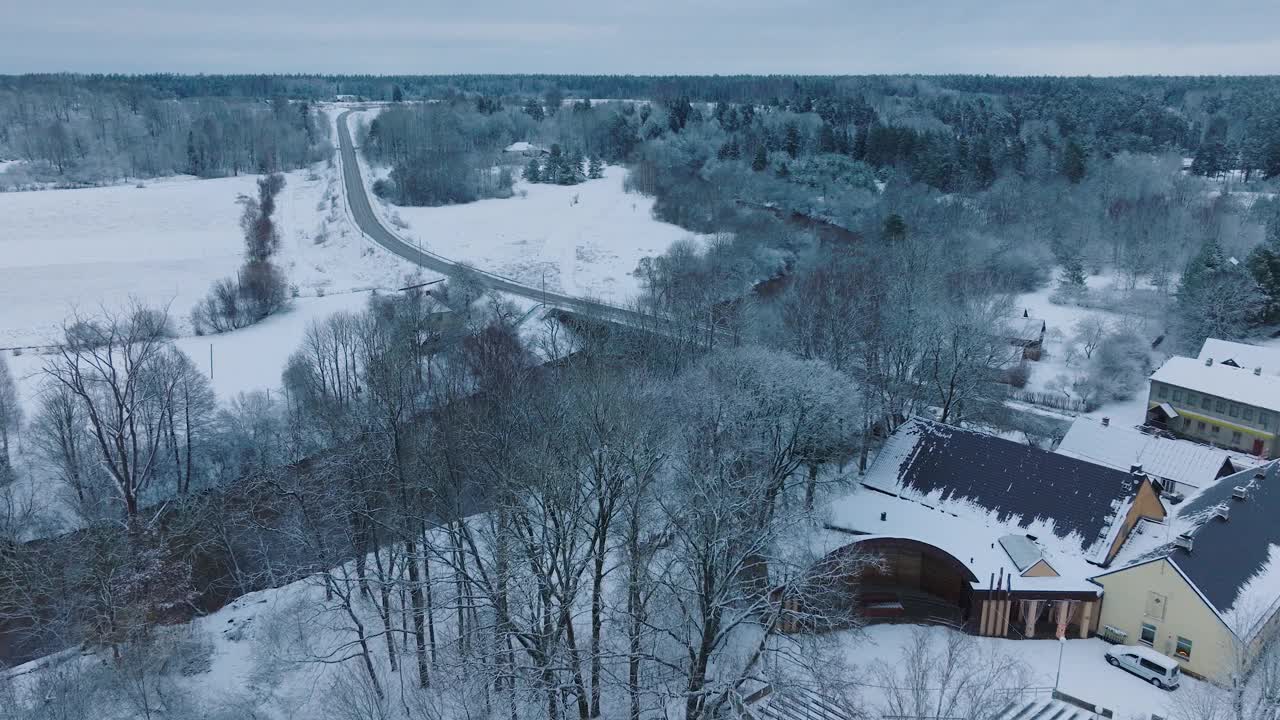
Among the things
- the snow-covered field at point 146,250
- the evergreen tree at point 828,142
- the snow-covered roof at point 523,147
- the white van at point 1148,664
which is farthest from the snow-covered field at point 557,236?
the white van at point 1148,664

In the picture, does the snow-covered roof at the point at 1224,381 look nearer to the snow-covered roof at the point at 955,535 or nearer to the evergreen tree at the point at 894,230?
the snow-covered roof at the point at 955,535

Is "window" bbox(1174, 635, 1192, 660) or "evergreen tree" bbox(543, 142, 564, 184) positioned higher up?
"evergreen tree" bbox(543, 142, 564, 184)

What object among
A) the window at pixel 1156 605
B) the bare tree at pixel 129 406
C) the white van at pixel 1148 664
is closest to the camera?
the white van at pixel 1148 664

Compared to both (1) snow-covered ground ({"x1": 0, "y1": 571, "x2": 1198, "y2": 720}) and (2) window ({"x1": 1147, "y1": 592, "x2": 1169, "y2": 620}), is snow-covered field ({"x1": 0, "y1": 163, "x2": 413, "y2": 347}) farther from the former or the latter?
(2) window ({"x1": 1147, "y1": 592, "x2": 1169, "y2": 620})

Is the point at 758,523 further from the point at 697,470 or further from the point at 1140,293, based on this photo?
the point at 1140,293

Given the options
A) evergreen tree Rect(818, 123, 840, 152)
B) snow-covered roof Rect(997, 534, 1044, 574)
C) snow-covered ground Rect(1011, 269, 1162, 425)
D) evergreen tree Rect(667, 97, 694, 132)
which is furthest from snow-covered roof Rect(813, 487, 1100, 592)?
evergreen tree Rect(667, 97, 694, 132)

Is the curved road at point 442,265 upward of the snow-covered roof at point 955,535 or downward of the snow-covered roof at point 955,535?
upward
